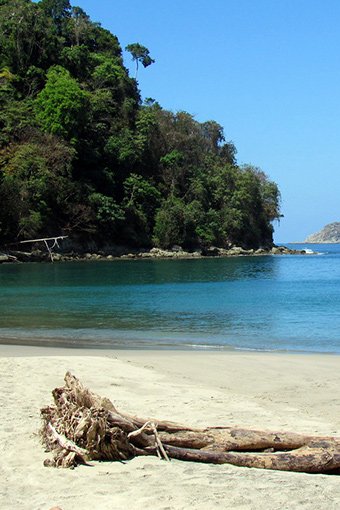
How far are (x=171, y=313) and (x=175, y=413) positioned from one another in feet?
48.5

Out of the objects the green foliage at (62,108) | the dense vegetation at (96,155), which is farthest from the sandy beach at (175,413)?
the green foliage at (62,108)

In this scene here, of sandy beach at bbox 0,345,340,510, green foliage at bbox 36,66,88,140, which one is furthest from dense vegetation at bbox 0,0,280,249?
Answer: sandy beach at bbox 0,345,340,510

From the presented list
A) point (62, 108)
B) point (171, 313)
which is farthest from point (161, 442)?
point (62, 108)

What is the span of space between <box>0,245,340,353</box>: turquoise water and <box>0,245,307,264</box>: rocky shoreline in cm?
1944

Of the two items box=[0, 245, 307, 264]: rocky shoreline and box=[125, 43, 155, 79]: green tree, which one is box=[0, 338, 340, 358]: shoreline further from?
box=[125, 43, 155, 79]: green tree

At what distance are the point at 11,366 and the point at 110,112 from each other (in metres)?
67.8

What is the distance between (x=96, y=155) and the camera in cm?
6875

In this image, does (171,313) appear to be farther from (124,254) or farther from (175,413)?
(124,254)

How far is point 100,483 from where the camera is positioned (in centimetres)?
505

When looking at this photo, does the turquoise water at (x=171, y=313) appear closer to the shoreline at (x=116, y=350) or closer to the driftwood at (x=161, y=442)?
the shoreline at (x=116, y=350)

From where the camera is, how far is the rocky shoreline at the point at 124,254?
57.6 metres

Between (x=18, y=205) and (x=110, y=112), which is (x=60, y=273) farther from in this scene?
(x=110, y=112)

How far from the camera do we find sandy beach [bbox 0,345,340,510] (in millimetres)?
4773

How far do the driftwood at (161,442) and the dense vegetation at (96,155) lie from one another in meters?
51.4
